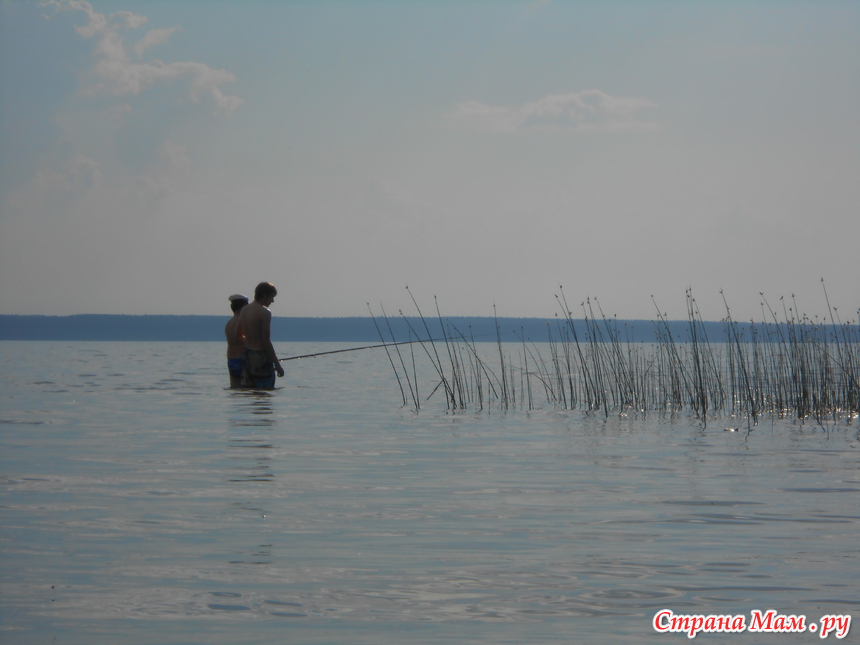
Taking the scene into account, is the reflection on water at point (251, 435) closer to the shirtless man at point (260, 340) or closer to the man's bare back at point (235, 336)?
A: the shirtless man at point (260, 340)

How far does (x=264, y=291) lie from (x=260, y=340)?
576 millimetres

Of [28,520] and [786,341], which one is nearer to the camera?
[28,520]

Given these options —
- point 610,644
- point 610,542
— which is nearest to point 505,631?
point 610,644

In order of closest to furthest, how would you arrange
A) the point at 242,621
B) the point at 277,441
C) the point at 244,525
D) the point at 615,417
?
1. the point at 242,621
2. the point at 244,525
3. the point at 277,441
4. the point at 615,417

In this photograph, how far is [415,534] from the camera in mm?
4203

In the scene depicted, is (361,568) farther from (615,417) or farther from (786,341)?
(786,341)

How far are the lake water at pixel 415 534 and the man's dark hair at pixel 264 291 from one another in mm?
2287

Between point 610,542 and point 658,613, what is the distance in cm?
102

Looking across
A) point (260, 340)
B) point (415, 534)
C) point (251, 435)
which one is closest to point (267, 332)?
point (260, 340)

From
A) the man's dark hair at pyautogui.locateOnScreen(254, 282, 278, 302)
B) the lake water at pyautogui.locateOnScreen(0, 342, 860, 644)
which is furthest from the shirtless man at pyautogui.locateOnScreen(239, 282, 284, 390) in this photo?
the lake water at pyautogui.locateOnScreen(0, 342, 860, 644)

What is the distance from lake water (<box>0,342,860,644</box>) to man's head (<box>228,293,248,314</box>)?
2.88 m

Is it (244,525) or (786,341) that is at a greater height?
→ (786,341)

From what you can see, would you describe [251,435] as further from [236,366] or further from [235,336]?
[236,366]

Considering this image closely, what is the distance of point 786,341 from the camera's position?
10570 millimetres
